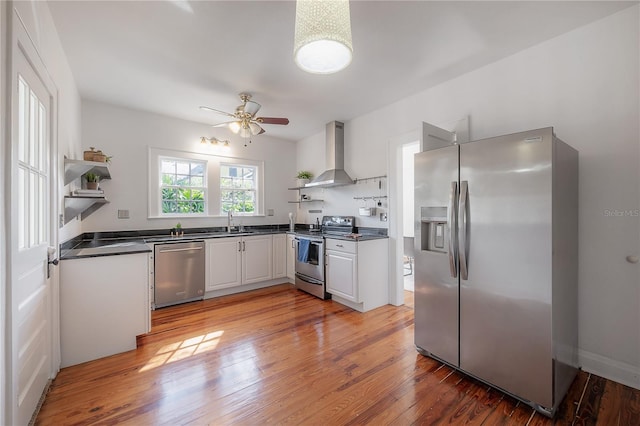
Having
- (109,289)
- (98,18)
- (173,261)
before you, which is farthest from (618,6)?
(173,261)

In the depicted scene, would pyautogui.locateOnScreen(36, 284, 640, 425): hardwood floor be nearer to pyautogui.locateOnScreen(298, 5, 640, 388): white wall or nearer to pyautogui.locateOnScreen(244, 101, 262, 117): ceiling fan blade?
pyautogui.locateOnScreen(298, 5, 640, 388): white wall

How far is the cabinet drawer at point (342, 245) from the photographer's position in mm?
3352

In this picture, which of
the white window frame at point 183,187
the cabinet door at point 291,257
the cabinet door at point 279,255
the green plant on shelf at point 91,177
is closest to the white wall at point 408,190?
the cabinet door at point 291,257

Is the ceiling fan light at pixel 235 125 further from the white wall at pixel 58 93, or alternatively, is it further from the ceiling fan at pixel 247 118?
the white wall at pixel 58 93

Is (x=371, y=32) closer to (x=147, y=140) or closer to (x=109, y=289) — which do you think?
(x=109, y=289)

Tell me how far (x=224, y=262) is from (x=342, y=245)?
1798 millimetres

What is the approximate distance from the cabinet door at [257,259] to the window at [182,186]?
3.34ft

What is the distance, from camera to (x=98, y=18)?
2029mm

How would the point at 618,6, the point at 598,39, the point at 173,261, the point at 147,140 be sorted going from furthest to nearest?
the point at 147,140 → the point at 173,261 → the point at 598,39 → the point at 618,6

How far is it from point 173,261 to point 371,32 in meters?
3.44

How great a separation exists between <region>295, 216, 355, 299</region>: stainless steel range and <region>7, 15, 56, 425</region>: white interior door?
270 centimetres

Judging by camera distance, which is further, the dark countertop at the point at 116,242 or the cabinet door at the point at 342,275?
the cabinet door at the point at 342,275

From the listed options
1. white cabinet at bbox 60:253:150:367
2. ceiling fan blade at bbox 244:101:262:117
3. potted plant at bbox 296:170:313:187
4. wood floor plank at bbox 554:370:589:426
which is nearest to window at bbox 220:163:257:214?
potted plant at bbox 296:170:313:187

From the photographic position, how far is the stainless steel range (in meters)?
3.83
